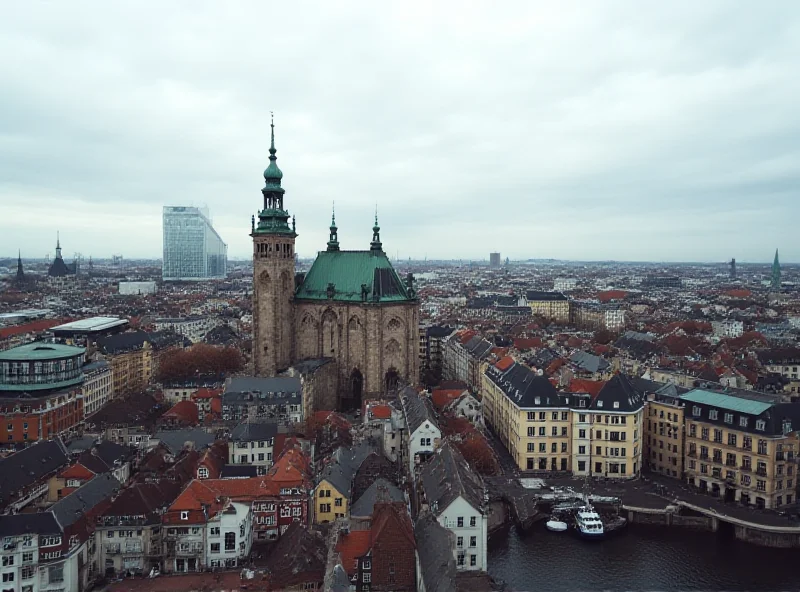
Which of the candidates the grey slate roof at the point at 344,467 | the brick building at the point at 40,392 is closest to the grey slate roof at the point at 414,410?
the grey slate roof at the point at 344,467

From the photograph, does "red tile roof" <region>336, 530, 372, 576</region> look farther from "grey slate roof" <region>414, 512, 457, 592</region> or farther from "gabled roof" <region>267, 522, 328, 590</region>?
Result: "grey slate roof" <region>414, 512, 457, 592</region>

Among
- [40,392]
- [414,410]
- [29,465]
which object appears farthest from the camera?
[40,392]

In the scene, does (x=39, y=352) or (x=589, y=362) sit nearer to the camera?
(x=39, y=352)

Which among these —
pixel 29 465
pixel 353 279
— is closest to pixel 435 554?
pixel 29 465

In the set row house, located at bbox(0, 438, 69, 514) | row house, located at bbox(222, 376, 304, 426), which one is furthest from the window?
row house, located at bbox(222, 376, 304, 426)

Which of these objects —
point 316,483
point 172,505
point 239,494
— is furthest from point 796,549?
point 172,505

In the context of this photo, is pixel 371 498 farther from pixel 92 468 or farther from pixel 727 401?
pixel 727 401
